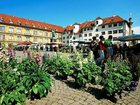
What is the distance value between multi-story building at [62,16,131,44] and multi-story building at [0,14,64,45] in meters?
7.23

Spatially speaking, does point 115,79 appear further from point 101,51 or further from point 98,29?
point 98,29

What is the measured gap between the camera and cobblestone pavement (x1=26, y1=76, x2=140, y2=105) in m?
6.10

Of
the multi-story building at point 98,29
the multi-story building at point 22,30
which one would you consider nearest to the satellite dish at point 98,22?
the multi-story building at point 98,29

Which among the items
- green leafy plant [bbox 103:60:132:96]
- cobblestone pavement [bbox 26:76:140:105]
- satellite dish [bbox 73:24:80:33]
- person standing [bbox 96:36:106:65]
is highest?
satellite dish [bbox 73:24:80:33]

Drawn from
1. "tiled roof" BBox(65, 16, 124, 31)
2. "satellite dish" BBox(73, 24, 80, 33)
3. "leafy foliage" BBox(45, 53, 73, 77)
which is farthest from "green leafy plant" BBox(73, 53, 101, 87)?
"satellite dish" BBox(73, 24, 80, 33)

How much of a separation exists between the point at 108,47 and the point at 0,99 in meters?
8.48

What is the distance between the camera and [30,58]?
24.3 feet

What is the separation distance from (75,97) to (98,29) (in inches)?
2798

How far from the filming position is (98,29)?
7662 cm

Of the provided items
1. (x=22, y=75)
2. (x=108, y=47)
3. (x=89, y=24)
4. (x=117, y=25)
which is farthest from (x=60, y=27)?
(x=22, y=75)

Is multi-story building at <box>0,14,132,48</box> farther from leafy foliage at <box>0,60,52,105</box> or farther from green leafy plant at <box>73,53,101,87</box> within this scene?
leafy foliage at <box>0,60,52,105</box>

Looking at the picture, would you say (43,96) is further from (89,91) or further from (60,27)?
(60,27)

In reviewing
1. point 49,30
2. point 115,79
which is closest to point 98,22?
point 49,30

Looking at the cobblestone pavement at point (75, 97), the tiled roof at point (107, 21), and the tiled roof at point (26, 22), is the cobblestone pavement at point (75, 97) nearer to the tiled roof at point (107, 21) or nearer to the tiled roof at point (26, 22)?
the tiled roof at point (107, 21)
